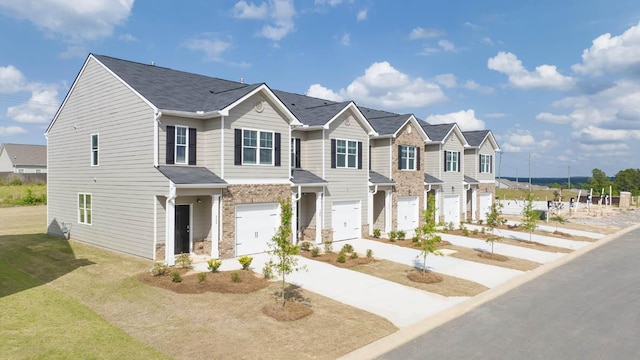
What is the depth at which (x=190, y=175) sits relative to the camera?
691 inches

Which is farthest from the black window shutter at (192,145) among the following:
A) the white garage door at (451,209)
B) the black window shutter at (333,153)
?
the white garage door at (451,209)

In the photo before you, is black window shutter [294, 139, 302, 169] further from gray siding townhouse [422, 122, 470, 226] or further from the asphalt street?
the asphalt street

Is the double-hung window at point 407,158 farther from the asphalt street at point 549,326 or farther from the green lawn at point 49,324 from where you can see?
the green lawn at point 49,324

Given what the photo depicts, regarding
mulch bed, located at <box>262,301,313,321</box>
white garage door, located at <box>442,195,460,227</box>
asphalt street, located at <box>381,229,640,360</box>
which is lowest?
asphalt street, located at <box>381,229,640,360</box>

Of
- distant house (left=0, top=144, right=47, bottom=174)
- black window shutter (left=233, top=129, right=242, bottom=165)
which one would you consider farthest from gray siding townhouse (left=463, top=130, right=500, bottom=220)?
distant house (left=0, top=144, right=47, bottom=174)

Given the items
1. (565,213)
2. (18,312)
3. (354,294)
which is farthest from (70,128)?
(565,213)

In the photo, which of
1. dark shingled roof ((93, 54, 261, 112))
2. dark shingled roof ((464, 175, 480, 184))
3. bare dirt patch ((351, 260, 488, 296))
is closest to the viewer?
bare dirt patch ((351, 260, 488, 296))

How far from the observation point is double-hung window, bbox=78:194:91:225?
69.8 ft

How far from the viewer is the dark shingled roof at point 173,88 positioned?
1836 centimetres

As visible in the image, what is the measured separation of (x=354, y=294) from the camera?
14.1 metres

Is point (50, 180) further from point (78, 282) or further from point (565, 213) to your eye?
point (565, 213)

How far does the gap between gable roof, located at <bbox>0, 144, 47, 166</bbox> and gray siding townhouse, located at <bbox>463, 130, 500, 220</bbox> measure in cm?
6430

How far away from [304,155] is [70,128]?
12898mm

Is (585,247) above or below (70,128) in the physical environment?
below
